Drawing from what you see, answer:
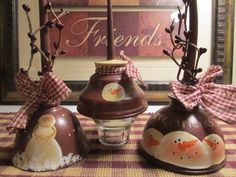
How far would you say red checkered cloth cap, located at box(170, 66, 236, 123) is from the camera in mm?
487

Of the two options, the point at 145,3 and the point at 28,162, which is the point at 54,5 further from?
the point at 28,162

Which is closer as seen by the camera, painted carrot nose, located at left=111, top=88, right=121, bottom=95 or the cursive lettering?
painted carrot nose, located at left=111, top=88, right=121, bottom=95

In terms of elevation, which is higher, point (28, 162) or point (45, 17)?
point (45, 17)

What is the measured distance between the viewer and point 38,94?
1.66 ft

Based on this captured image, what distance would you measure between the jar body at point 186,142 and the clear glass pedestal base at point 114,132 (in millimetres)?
97

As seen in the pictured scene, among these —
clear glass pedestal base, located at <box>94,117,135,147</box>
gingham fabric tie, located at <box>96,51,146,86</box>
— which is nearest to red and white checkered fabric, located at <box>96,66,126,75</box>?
gingham fabric tie, located at <box>96,51,146,86</box>

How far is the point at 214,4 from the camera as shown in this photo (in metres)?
0.90

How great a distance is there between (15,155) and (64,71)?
45cm

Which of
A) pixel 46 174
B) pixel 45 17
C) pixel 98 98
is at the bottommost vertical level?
pixel 46 174

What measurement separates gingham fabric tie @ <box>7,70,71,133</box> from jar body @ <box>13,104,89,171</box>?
0.03 feet

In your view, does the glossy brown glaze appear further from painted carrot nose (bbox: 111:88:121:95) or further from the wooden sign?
the wooden sign

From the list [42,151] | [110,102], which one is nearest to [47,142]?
[42,151]

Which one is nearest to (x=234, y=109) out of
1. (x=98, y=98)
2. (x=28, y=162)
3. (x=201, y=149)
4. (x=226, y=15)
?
(x=201, y=149)

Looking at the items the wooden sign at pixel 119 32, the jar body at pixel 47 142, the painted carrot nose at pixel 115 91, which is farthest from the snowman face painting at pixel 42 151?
the wooden sign at pixel 119 32
